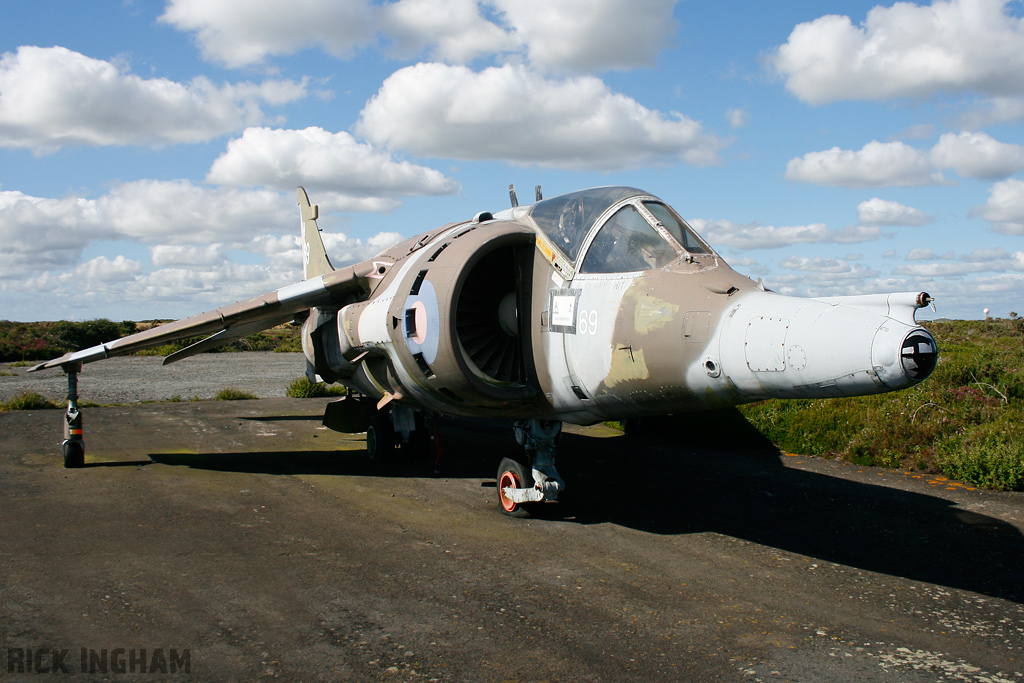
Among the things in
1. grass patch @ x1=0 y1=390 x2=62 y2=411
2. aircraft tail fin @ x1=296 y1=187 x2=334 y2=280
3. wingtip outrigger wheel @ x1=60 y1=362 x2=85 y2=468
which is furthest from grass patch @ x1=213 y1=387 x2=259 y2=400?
wingtip outrigger wheel @ x1=60 y1=362 x2=85 y2=468

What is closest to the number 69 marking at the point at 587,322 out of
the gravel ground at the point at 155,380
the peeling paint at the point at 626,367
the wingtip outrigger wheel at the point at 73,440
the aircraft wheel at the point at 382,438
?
the peeling paint at the point at 626,367

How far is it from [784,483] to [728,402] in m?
4.69

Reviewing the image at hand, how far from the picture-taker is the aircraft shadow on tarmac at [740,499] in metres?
6.18

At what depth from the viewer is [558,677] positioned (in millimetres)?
3957

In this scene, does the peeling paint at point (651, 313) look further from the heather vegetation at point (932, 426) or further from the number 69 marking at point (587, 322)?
the heather vegetation at point (932, 426)

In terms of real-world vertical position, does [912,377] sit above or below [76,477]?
above

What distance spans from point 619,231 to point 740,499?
3987 millimetres

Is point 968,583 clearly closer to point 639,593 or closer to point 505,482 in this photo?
point 639,593

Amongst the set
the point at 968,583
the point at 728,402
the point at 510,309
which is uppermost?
the point at 510,309

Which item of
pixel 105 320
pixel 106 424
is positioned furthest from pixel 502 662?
pixel 105 320

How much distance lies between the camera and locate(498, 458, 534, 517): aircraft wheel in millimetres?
7281

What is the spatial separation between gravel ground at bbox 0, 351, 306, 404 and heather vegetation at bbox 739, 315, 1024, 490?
14.1m

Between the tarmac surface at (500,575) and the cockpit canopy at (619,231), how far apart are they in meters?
2.60

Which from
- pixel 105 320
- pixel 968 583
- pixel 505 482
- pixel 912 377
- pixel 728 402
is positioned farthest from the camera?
pixel 105 320
